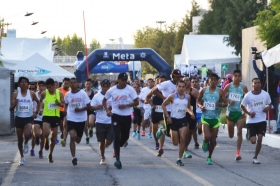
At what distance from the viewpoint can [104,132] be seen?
15266 millimetres

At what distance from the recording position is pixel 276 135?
20.2 meters

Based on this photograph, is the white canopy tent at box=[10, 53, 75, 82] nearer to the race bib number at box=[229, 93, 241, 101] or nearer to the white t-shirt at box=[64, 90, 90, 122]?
the white t-shirt at box=[64, 90, 90, 122]

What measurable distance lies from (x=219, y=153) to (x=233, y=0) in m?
55.2

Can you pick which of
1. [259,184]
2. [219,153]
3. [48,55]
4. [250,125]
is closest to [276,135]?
[219,153]

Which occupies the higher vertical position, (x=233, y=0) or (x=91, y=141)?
(x=233, y=0)

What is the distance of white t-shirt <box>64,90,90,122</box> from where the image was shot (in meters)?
15.1

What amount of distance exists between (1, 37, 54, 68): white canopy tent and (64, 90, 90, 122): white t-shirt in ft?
89.8

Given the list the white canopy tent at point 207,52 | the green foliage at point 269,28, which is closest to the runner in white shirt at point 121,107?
the green foliage at point 269,28

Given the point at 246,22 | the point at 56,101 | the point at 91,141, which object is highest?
the point at 246,22

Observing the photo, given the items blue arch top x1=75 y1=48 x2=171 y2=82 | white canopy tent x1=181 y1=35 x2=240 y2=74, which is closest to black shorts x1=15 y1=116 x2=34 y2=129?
blue arch top x1=75 y1=48 x2=171 y2=82

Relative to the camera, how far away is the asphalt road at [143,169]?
11961mm

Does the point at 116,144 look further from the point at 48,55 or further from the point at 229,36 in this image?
the point at 229,36

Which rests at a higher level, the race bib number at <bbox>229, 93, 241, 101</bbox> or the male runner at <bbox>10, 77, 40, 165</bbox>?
the race bib number at <bbox>229, 93, 241, 101</bbox>

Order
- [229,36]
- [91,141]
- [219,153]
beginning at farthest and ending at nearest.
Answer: [229,36]
[91,141]
[219,153]
